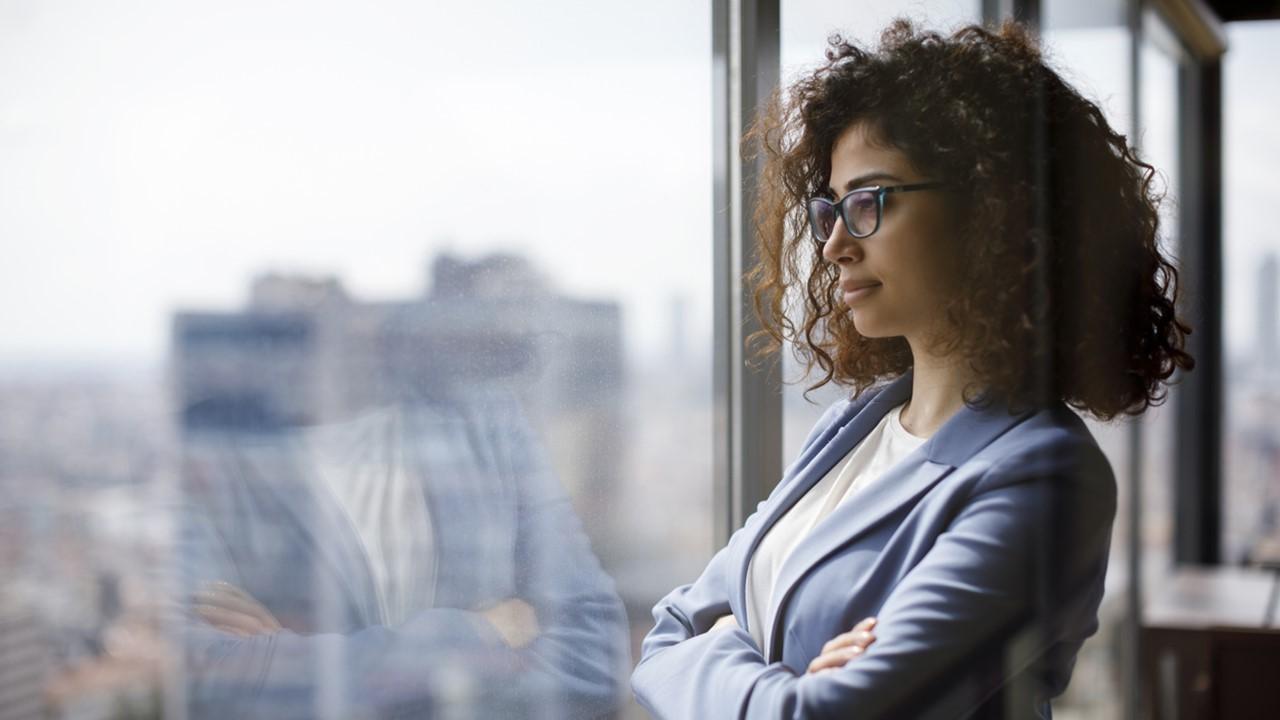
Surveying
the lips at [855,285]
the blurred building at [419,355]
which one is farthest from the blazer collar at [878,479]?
the blurred building at [419,355]

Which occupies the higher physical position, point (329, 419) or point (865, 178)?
point (865, 178)

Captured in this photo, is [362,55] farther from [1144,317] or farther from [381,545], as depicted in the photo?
[1144,317]

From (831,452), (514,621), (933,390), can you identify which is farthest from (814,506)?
(514,621)

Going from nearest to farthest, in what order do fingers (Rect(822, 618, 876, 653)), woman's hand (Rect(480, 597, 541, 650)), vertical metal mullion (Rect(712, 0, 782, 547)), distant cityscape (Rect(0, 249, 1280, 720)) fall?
distant cityscape (Rect(0, 249, 1280, 720)) < fingers (Rect(822, 618, 876, 653)) < woman's hand (Rect(480, 597, 541, 650)) < vertical metal mullion (Rect(712, 0, 782, 547))

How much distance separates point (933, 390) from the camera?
3.50 feet

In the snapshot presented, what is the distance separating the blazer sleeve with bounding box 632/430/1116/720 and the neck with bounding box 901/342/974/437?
0.12 metres

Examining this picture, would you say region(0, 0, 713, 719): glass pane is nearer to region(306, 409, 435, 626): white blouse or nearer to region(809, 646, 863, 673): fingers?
region(306, 409, 435, 626): white blouse

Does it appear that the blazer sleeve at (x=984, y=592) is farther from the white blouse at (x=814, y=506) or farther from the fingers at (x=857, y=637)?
the white blouse at (x=814, y=506)

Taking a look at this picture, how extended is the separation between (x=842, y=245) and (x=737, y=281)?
479 millimetres

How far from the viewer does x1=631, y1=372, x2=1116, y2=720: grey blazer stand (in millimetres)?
909

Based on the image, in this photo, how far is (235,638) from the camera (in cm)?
100

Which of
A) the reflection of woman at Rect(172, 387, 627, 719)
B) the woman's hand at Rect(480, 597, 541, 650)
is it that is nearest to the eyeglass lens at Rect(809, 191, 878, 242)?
the reflection of woman at Rect(172, 387, 627, 719)

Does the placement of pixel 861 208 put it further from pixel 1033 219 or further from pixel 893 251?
pixel 1033 219

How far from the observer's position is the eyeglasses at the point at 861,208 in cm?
103
